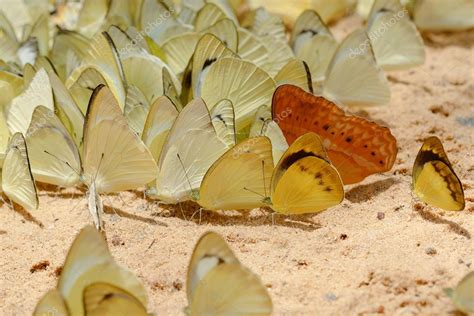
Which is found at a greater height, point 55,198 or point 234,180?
point 234,180

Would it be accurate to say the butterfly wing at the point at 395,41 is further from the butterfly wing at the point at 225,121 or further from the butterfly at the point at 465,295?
the butterfly at the point at 465,295

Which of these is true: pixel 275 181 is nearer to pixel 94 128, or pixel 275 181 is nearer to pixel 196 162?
pixel 196 162

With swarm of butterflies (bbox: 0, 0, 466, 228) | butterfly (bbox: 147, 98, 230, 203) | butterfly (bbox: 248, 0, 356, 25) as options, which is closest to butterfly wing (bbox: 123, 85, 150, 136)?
swarm of butterflies (bbox: 0, 0, 466, 228)

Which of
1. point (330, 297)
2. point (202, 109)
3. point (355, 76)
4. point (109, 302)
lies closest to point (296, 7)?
point (355, 76)

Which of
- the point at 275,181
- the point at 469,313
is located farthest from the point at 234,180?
the point at 469,313

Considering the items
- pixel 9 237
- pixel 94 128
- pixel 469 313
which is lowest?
pixel 9 237

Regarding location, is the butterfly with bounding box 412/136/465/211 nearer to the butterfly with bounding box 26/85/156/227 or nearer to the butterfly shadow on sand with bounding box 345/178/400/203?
the butterfly shadow on sand with bounding box 345/178/400/203
